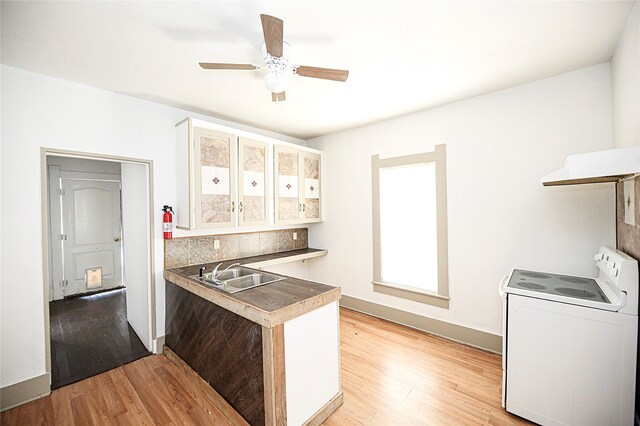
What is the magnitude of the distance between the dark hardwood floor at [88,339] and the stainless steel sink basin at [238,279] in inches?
45.4

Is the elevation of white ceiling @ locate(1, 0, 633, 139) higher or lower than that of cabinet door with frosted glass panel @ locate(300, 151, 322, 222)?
higher

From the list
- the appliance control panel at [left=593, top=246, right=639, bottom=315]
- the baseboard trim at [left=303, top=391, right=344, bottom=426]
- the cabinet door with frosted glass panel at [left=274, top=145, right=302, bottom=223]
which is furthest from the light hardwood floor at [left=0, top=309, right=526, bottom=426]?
the cabinet door with frosted glass panel at [left=274, top=145, right=302, bottom=223]

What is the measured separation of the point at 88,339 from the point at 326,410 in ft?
9.74

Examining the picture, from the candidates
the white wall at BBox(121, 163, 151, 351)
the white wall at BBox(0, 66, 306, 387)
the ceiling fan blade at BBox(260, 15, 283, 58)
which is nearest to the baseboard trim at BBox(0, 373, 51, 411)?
the white wall at BBox(0, 66, 306, 387)

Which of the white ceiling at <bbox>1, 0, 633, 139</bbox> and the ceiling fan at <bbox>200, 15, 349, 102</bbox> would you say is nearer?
the white ceiling at <bbox>1, 0, 633, 139</bbox>

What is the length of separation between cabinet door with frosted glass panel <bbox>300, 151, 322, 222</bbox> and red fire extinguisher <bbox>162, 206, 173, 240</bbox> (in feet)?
5.59

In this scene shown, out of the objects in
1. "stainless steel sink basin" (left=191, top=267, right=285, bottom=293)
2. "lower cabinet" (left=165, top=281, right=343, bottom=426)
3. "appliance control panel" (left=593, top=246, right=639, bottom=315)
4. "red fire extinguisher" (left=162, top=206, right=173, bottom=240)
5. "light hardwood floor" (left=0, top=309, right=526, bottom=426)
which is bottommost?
"light hardwood floor" (left=0, top=309, right=526, bottom=426)

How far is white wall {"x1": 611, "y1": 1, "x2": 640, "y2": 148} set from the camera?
1.51 metres

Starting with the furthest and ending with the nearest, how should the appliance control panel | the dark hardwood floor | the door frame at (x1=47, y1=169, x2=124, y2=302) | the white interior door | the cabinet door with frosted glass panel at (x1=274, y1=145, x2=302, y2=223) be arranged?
the white interior door < the door frame at (x1=47, y1=169, x2=124, y2=302) < the cabinet door with frosted glass panel at (x1=274, y1=145, x2=302, y2=223) < the dark hardwood floor < the appliance control panel

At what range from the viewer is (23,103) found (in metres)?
2.09

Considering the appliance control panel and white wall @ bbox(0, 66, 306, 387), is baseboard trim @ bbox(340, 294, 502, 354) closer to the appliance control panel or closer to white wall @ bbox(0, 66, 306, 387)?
the appliance control panel

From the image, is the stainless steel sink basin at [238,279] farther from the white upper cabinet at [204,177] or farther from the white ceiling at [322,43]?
the white ceiling at [322,43]

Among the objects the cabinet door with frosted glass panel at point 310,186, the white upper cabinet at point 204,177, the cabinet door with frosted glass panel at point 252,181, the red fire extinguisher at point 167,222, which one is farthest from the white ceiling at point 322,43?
the cabinet door with frosted glass panel at point 310,186

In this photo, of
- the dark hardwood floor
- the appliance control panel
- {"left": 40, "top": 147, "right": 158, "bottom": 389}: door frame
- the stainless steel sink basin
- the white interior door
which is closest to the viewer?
the appliance control panel
